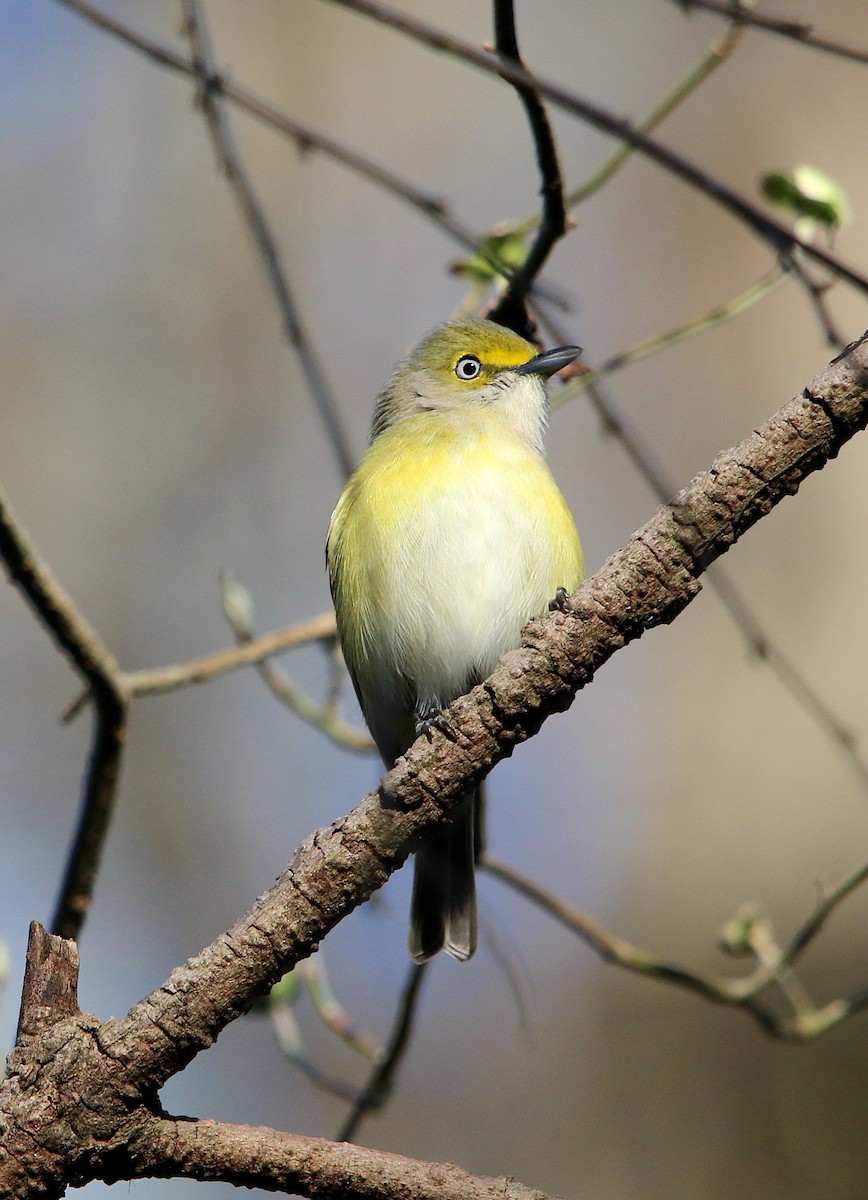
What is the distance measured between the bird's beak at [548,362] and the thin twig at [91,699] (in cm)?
177

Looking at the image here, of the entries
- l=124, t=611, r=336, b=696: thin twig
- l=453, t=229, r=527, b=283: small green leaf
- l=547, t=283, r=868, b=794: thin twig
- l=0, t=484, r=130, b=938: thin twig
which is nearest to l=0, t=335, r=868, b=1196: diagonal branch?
l=547, t=283, r=868, b=794: thin twig

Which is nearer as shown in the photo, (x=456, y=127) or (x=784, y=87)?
(x=784, y=87)

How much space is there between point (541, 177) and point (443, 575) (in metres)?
1.28

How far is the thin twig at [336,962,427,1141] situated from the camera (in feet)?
12.1

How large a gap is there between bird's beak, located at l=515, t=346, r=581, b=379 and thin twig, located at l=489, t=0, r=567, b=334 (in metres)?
0.18

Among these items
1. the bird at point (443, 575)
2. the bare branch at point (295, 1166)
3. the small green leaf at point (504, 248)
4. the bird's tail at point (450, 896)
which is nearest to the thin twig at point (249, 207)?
the bird at point (443, 575)

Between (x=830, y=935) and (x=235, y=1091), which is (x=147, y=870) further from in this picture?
(x=830, y=935)

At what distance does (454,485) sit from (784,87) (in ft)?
17.4

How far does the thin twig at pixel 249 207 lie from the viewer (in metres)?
3.21

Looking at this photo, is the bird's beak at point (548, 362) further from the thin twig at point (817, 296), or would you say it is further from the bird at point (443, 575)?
the thin twig at point (817, 296)

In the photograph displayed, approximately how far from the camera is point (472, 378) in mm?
4699

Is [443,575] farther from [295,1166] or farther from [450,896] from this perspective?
[295,1166]

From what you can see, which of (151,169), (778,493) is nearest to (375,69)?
(151,169)

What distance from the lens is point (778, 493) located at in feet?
7.33
